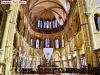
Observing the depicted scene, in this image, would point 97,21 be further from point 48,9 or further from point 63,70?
point 48,9

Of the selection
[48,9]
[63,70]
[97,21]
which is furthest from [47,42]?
[63,70]

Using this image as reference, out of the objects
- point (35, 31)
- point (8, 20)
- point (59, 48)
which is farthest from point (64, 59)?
point (8, 20)

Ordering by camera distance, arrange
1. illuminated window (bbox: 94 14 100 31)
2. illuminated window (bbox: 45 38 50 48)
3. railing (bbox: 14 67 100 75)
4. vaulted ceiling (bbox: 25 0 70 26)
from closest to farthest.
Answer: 1. railing (bbox: 14 67 100 75)
2. illuminated window (bbox: 94 14 100 31)
3. vaulted ceiling (bbox: 25 0 70 26)
4. illuminated window (bbox: 45 38 50 48)

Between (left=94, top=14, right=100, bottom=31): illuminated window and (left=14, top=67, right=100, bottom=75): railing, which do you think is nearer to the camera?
(left=14, top=67, right=100, bottom=75): railing

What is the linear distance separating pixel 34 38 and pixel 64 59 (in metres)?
8.47

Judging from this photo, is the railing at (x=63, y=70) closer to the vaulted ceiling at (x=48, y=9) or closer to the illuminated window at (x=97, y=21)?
the illuminated window at (x=97, y=21)

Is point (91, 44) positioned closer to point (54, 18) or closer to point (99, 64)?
point (99, 64)

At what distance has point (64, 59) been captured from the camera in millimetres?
26203

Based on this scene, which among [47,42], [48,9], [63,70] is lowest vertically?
[63,70]

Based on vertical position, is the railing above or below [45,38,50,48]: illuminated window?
below

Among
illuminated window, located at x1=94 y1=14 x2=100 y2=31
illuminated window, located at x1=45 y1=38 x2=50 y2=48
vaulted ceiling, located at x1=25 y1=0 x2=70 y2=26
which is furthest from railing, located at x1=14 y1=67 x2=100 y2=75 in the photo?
vaulted ceiling, located at x1=25 y1=0 x2=70 y2=26

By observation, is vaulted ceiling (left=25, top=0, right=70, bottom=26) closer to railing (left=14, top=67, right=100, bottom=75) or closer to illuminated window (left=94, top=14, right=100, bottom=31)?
illuminated window (left=94, top=14, right=100, bottom=31)

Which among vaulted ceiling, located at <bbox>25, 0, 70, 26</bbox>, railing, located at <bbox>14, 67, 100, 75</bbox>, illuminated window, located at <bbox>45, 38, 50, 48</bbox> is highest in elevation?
vaulted ceiling, located at <bbox>25, 0, 70, 26</bbox>

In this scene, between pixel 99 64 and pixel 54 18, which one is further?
pixel 54 18
